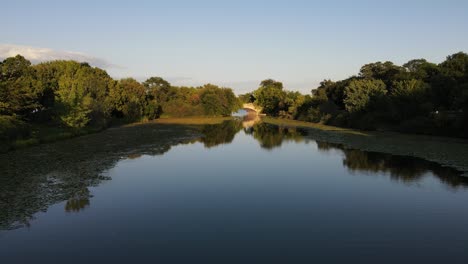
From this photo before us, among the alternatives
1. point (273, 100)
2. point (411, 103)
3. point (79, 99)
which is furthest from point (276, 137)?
point (273, 100)

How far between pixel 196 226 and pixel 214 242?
1.73 m

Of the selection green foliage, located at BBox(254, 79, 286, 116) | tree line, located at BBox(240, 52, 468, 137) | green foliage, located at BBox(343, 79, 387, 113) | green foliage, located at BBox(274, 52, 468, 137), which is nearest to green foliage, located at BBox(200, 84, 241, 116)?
green foliage, located at BBox(254, 79, 286, 116)

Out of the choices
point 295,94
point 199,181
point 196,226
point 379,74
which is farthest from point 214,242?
point 295,94

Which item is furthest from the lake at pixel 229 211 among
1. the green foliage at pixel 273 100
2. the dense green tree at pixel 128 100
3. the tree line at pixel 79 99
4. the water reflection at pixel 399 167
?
the green foliage at pixel 273 100

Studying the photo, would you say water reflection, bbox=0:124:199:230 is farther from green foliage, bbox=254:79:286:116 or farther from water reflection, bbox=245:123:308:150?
green foliage, bbox=254:79:286:116

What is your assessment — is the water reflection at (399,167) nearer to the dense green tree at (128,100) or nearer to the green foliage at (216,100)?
the dense green tree at (128,100)

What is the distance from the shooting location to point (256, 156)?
32.1 meters

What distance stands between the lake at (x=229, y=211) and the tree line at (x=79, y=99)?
12.6 metres

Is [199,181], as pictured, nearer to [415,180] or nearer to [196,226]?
[196,226]

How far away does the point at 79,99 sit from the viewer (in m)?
47.0

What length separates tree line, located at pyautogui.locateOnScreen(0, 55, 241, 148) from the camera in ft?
120

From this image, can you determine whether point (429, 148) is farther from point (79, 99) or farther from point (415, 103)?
point (79, 99)

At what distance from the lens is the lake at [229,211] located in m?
10.9

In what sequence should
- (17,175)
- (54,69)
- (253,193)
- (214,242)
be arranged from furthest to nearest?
1. (54,69)
2. (17,175)
3. (253,193)
4. (214,242)
